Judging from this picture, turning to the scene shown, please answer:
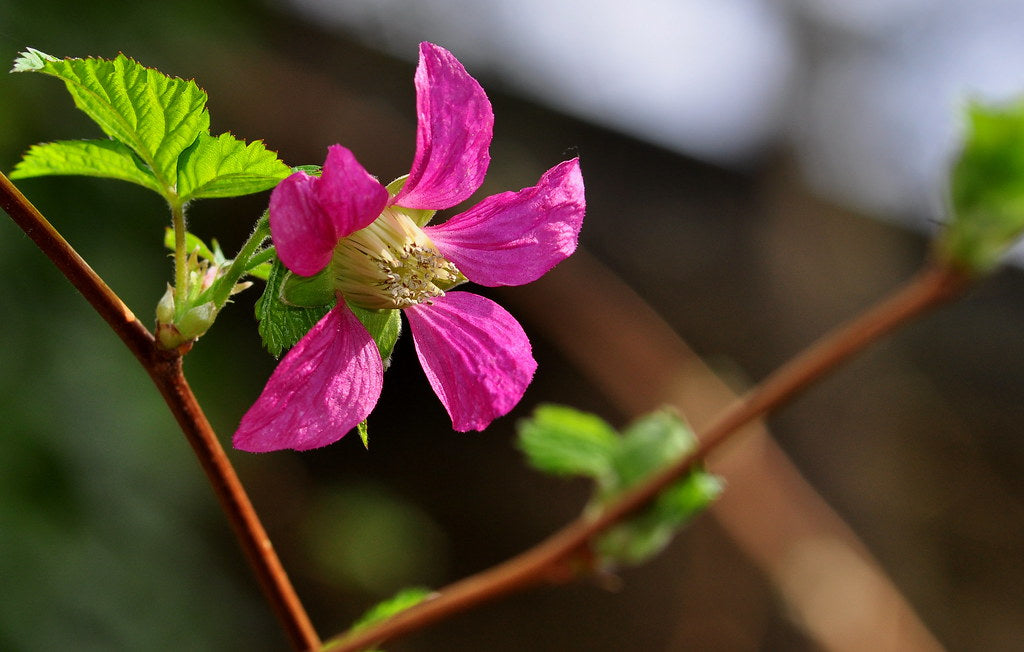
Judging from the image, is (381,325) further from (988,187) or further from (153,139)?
(988,187)

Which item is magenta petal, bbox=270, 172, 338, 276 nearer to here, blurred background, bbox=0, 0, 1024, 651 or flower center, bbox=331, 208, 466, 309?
flower center, bbox=331, 208, 466, 309

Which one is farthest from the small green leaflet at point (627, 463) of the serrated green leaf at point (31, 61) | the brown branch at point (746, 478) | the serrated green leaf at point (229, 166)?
the brown branch at point (746, 478)

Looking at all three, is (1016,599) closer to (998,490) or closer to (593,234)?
(998,490)

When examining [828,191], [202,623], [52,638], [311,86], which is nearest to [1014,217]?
[52,638]

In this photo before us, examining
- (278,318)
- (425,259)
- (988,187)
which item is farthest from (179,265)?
(988,187)

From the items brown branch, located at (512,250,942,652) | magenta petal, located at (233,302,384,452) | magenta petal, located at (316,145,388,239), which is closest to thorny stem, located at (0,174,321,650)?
magenta petal, located at (233,302,384,452)

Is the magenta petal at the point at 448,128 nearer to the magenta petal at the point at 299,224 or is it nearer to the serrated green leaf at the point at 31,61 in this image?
the magenta petal at the point at 299,224

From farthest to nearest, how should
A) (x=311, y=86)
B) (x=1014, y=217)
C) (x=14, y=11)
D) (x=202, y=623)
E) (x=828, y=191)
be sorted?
(x=828, y=191)
(x=311, y=86)
(x=202, y=623)
(x=14, y=11)
(x=1014, y=217)
